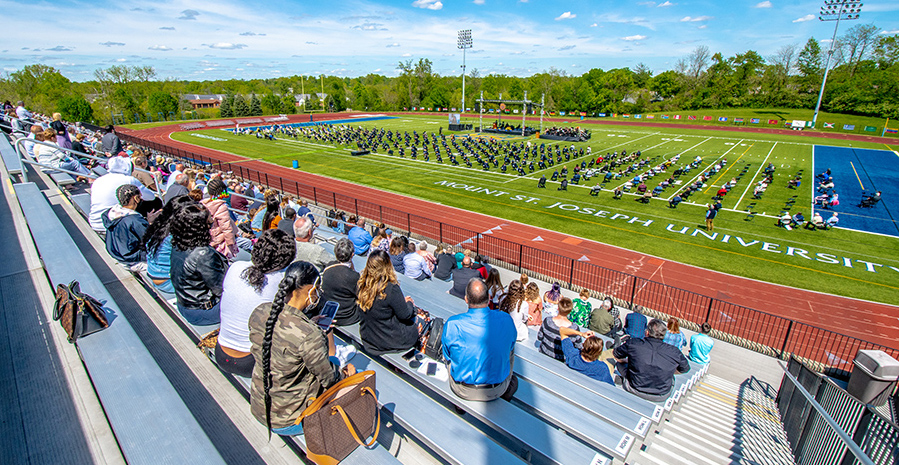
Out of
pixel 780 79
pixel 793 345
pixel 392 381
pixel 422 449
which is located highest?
pixel 780 79

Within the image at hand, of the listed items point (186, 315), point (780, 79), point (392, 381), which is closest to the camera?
point (392, 381)

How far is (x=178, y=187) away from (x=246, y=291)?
6.07 m

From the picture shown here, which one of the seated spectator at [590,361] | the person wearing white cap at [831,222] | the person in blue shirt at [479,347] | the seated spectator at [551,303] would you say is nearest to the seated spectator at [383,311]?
the person in blue shirt at [479,347]

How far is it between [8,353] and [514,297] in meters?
7.05

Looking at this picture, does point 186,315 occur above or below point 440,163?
above

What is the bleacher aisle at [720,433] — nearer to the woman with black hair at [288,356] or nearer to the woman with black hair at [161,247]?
the woman with black hair at [288,356]

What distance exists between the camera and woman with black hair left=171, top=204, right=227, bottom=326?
428 centimetres

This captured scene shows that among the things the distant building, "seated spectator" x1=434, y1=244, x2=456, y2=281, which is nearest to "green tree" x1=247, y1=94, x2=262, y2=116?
the distant building

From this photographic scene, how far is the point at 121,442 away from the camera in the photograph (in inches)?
112

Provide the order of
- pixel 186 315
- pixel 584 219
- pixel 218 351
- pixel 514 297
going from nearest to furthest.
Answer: pixel 218 351 < pixel 186 315 < pixel 514 297 < pixel 584 219

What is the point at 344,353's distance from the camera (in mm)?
4500

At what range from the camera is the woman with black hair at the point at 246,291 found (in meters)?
3.54

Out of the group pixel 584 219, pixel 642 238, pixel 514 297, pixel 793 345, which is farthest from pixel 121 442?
pixel 584 219

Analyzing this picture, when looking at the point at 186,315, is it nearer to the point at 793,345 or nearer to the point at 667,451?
the point at 667,451
